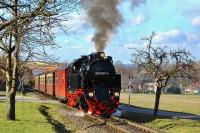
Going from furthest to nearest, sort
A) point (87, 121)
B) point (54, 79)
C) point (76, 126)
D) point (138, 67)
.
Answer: point (54, 79)
point (138, 67)
point (87, 121)
point (76, 126)

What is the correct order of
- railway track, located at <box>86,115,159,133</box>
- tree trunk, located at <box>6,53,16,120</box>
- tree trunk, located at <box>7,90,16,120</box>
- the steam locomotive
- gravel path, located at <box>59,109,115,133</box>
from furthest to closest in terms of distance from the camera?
the steam locomotive
tree trunk, located at <box>7,90,16,120</box>
tree trunk, located at <box>6,53,16,120</box>
gravel path, located at <box>59,109,115,133</box>
railway track, located at <box>86,115,159,133</box>

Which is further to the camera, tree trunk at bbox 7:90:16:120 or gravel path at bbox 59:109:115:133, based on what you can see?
tree trunk at bbox 7:90:16:120

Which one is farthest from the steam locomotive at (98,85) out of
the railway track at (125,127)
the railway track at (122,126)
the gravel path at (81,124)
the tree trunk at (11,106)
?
the tree trunk at (11,106)

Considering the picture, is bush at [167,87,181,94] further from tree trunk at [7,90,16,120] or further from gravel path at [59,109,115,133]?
tree trunk at [7,90,16,120]

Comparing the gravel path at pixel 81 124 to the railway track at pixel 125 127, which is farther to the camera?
the gravel path at pixel 81 124

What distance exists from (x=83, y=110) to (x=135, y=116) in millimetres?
3485

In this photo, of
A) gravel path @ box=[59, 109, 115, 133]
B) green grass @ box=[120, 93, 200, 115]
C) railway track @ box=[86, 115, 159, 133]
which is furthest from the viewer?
green grass @ box=[120, 93, 200, 115]

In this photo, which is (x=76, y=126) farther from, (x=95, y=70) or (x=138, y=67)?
(x=138, y=67)

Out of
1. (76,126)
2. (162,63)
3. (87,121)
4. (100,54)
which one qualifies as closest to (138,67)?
(162,63)

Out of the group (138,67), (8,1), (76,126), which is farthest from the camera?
(138,67)

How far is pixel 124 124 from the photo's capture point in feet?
79.0

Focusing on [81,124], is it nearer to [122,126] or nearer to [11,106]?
[122,126]

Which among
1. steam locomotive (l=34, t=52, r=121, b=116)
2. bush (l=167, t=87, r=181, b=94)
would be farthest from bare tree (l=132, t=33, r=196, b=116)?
bush (l=167, t=87, r=181, b=94)

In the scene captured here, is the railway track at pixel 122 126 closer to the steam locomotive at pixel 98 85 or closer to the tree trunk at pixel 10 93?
the steam locomotive at pixel 98 85
